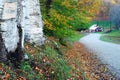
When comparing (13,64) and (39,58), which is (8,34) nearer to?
(13,64)

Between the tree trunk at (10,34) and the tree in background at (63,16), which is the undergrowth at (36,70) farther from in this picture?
the tree in background at (63,16)

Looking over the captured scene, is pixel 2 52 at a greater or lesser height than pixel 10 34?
lesser

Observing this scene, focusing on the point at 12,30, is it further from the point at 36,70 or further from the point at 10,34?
the point at 36,70

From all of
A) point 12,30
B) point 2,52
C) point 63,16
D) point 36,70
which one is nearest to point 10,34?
point 12,30

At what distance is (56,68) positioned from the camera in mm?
10602

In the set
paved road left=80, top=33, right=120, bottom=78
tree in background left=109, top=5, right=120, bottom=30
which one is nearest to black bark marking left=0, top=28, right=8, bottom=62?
paved road left=80, top=33, right=120, bottom=78

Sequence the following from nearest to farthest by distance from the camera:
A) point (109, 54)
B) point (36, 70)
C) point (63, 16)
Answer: point (36, 70), point (63, 16), point (109, 54)

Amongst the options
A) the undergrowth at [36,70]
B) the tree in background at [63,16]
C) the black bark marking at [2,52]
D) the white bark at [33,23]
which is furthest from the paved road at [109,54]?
the black bark marking at [2,52]

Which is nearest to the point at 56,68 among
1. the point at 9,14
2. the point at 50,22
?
the point at 9,14

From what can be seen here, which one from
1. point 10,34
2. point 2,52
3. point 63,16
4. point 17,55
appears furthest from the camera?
point 63,16

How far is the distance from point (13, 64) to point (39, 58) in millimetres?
1690

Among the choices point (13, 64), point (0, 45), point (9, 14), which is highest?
point (9, 14)

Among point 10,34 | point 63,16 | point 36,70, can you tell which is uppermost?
point 10,34

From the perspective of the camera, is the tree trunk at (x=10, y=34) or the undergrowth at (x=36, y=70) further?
the tree trunk at (x=10, y=34)
